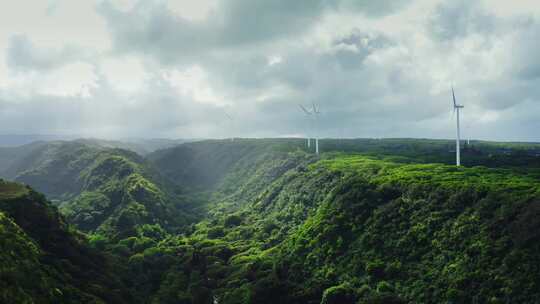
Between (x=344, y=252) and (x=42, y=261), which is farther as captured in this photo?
(x=344, y=252)

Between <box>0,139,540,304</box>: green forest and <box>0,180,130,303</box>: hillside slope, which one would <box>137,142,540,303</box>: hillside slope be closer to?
<box>0,139,540,304</box>: green forest

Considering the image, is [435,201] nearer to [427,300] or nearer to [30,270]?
[427,300]

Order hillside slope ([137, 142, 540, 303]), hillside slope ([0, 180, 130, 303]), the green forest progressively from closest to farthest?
hillside slope ([137, 142, 540, 303]) < the green forest < hillside slope ([0, 180, 130, 303])

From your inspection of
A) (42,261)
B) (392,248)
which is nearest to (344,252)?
(392,248)

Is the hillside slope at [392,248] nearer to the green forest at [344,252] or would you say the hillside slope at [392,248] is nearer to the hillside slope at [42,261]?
the green forest at [344,252]

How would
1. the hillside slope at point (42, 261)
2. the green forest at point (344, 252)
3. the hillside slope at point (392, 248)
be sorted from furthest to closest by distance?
1. the hillside slope at point (42, 261)
2. the green forest at point (344, 252)
3. the hillside slope at point (392, 248)

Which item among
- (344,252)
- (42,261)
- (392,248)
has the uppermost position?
(392,248)

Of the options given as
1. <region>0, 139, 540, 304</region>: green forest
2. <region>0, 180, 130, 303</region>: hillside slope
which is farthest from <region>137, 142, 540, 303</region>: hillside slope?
<region>0, 180, 130, 303</region>: hillside slope

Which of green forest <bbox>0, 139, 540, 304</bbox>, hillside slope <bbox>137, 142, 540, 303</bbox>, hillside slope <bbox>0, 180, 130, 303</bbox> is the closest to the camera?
hillside slope <bbox>137, 142, 540, 303</bbox>

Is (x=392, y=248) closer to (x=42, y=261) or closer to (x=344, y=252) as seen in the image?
(x=344, y=252)

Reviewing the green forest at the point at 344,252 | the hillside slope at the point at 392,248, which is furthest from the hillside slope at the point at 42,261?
the hillside slope at the point at 392,248

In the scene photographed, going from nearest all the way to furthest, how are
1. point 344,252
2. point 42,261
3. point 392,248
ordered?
point 392,248
point 42,261
point 344,252
